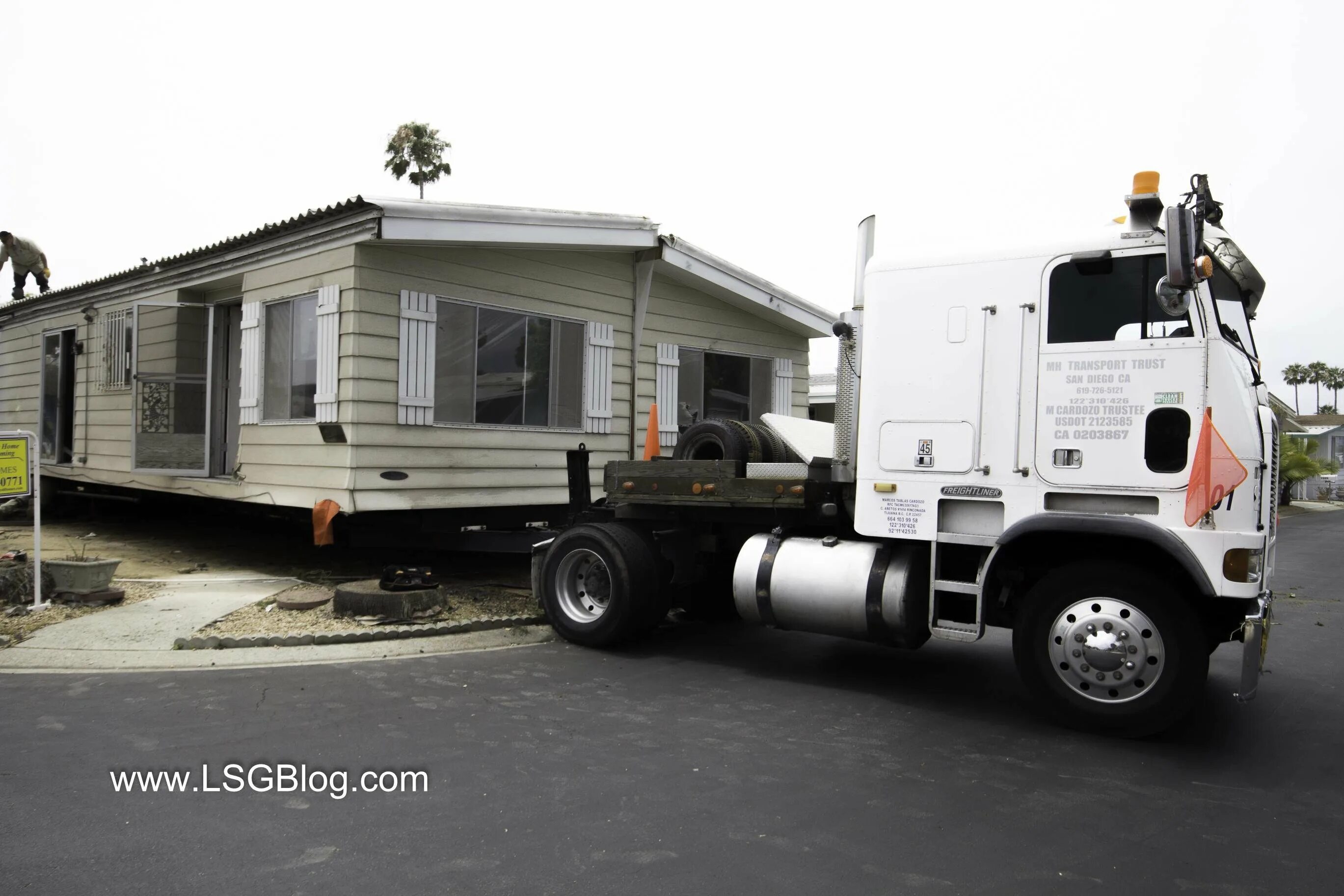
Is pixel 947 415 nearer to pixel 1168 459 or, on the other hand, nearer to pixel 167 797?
pixel 1168 459

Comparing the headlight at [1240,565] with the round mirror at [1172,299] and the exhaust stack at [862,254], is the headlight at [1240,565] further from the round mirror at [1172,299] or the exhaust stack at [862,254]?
the exhaust stack at [862,254]

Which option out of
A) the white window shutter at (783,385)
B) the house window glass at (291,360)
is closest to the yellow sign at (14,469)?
the house window glass at (291,360)

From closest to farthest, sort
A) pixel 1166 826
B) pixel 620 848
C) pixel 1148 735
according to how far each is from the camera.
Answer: pixel 620 848 < pixel 1166 826 < pixel 1148 735

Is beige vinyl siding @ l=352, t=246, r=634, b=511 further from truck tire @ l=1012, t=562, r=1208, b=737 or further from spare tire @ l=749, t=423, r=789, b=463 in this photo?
truck tire @ l=1012, t=562, r=1208, b=737

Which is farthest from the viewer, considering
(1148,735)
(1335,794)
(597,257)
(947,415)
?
(597,257)

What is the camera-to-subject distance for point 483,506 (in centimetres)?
977

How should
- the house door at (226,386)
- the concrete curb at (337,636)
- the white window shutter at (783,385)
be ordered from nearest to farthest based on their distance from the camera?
1. the concrete curb at (337,636)
2. the house door at (226,386)
3. the white window shutter at (783,385)

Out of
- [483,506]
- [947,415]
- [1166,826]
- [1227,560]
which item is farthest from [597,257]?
[1166,826]

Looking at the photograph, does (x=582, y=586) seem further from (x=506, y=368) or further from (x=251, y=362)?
(x=251, y=362)

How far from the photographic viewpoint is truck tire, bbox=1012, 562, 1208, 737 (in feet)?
16.0

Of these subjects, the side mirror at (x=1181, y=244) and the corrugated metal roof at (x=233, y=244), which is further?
the corrugated metal roof at (x=233, y=244)

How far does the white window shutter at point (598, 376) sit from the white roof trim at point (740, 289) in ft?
3.73

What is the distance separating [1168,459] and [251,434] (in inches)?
347

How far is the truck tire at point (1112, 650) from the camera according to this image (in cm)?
489
